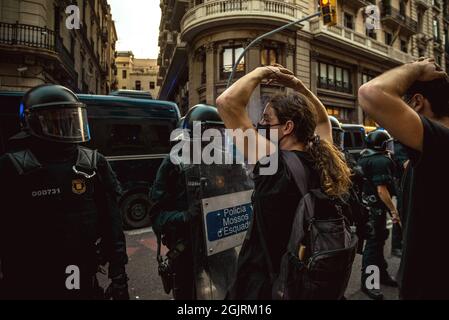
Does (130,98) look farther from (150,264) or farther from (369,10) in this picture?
(369,10)

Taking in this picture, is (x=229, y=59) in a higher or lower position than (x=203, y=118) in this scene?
higher

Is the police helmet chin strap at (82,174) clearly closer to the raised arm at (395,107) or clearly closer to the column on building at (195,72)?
the raised arm at (395,107)

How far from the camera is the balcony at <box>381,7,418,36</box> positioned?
985 inches

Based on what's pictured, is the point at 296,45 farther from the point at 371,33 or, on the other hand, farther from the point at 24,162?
the point at 24,162

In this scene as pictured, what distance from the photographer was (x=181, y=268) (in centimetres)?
228

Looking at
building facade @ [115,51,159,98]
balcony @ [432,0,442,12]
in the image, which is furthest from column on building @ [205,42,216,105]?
building facade @ [115,51,159,98]

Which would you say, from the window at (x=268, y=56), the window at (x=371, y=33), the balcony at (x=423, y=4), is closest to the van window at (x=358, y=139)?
the window at (x=268, y=56)

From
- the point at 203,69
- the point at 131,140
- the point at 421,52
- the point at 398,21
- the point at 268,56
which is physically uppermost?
the point at 398,21

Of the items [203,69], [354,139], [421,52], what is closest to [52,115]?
[354,139]

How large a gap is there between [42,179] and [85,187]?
0.86 ft

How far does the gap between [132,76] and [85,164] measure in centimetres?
7652

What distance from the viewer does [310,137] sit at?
1.61 meters

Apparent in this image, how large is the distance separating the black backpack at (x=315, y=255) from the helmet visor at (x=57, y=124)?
161cm
